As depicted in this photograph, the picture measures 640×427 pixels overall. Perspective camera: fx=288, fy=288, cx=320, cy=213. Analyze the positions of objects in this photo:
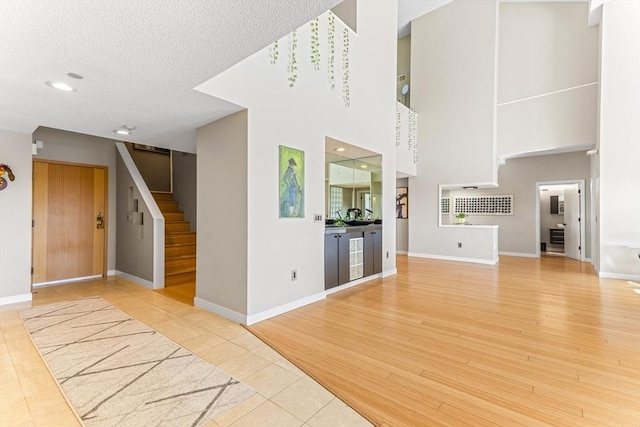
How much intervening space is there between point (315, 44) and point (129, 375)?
409 cm

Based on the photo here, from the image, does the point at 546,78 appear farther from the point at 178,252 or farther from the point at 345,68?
the point at 178,252

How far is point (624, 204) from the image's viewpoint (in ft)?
17.5

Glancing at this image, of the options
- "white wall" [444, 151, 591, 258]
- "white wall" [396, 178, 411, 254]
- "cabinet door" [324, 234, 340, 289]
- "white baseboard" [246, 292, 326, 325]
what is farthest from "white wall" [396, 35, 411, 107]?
"white baseboard" [246, 292, 326, 325]

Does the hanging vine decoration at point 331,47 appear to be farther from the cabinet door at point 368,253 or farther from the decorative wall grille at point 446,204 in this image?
the decorative wall grille at point 446,204

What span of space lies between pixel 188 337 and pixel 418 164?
7.29m

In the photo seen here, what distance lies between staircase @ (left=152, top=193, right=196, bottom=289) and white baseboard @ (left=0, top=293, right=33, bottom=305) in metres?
1.63

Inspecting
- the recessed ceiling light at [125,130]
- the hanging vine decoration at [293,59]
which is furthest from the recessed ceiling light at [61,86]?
the hanging vine decoration at [293,59]

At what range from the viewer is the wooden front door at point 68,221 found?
4.71 meters

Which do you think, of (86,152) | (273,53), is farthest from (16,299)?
(273,53)

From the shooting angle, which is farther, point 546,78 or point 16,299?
point 546,78

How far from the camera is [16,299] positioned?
3801 millimetres

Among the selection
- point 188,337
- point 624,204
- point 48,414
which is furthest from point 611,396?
point 624,204

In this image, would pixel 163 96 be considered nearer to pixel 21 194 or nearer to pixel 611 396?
pixel 21 194

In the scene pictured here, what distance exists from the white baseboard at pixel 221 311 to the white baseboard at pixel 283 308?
0.32 feet
